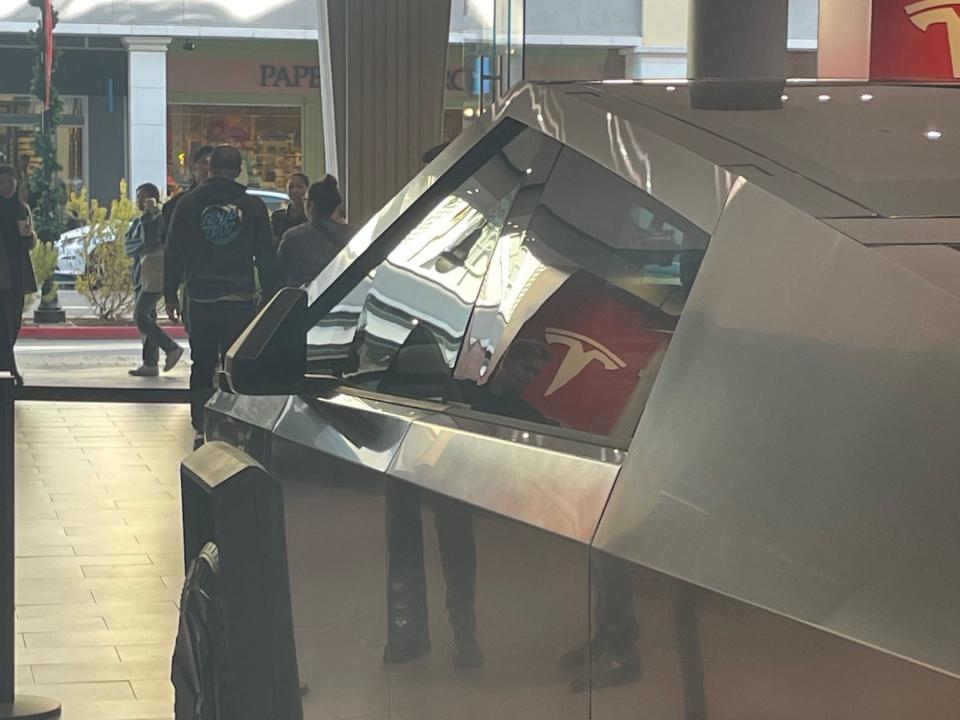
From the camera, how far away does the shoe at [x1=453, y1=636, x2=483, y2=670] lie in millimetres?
2297

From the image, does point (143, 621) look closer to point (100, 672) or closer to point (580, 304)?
point (100, 672)

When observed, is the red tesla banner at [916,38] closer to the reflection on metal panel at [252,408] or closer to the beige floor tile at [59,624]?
the beige floor tile at [59,624]

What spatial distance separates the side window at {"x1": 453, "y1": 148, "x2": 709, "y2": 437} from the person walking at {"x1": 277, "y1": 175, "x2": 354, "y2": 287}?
28.5 ft

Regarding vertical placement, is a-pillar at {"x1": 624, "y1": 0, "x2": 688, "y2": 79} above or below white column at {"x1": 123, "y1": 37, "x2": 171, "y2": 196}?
above

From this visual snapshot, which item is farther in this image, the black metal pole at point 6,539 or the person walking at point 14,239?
the person walking at point 14,239

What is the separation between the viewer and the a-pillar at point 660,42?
25.1 meters

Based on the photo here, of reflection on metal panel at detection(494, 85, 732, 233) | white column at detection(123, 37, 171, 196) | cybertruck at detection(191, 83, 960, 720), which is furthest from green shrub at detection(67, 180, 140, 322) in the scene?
reflection on metal panel at detection(494, 85, 732, 233)

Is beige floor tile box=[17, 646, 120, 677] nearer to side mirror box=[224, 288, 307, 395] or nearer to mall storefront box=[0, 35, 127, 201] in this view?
side mirror box=[224, 288, 307, 395]

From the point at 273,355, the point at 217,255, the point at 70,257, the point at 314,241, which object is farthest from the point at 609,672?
the point at 70,257

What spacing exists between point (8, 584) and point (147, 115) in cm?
2480

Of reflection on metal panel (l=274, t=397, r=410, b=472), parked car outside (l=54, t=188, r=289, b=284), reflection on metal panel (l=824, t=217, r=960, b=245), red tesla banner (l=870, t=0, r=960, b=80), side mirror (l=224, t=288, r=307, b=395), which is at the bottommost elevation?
parked car outside (l=54, t=188, r=289, b=284)

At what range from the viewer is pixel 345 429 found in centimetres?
293

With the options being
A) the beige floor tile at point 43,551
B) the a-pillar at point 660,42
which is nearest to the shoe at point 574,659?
the beige floor tile at point 43,551

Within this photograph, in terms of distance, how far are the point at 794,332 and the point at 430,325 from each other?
47.0 inches
